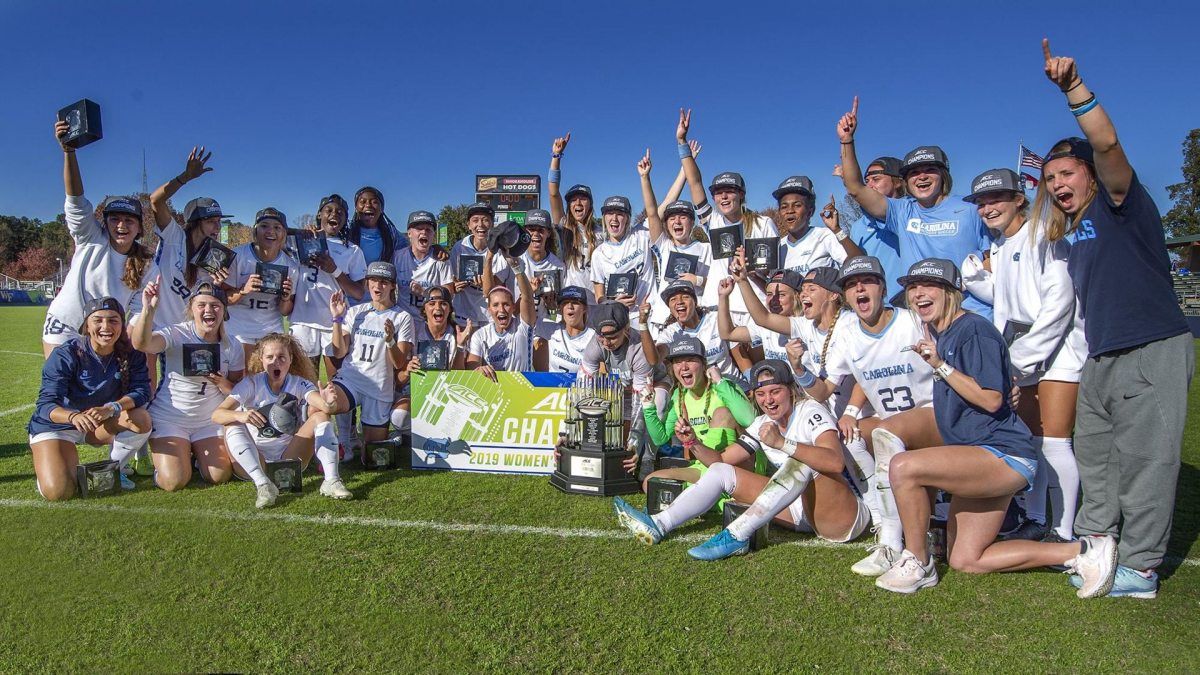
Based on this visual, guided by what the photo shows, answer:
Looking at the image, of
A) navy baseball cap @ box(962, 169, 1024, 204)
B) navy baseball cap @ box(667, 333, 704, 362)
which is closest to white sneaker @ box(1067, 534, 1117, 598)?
navy baseball cap @ box(962, 169, 1024, 204)

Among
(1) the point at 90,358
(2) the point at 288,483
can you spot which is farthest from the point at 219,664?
(1) the point at 90,358

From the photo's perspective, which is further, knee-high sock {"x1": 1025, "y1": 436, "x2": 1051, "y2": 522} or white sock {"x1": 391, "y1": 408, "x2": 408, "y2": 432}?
white sock {"x1": 391, "y1": 408, "x2": 408, "y2": 432}

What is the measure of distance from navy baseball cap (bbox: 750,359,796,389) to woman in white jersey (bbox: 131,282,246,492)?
444 centimetres

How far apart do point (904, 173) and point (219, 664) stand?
5657 mm

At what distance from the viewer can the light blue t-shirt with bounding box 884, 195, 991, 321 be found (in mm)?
5711

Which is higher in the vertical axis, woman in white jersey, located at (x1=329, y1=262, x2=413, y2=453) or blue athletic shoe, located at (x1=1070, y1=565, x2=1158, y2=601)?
woman in white jersey, located at (x1=329, y1=262, x2=413, y2=453)

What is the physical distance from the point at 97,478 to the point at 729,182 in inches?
234

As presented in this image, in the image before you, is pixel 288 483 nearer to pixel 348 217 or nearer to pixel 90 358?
pixel 90 358

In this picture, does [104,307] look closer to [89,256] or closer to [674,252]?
[89,256]

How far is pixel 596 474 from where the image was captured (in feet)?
19.1

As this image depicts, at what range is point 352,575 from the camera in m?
4.20

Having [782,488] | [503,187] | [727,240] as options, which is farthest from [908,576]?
[503,187]

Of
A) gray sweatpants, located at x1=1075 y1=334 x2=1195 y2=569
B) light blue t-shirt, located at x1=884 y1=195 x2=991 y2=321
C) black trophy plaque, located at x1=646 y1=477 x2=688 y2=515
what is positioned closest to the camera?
gray sweatpants, located at x1=1075 y1=334 x2=1195 y2=569

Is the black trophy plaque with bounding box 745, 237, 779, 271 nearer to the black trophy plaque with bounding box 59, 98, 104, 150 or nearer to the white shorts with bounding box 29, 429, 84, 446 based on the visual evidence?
the black trophy plaque with bounding box 59, 98, 104, 150
